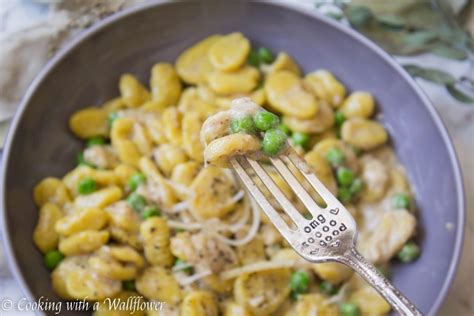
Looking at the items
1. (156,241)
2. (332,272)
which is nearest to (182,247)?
(156,241)

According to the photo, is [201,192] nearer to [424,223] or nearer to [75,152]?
[75,152]

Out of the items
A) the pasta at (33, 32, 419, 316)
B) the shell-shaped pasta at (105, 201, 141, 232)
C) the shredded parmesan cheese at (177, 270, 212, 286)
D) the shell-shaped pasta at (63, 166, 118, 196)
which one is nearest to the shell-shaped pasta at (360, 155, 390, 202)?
the pasta at (33, 32, 419, 316)

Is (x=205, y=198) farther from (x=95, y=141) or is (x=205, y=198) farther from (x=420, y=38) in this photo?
(x=420, y=38)

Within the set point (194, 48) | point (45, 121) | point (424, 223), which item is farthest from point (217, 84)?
point (424, 223)

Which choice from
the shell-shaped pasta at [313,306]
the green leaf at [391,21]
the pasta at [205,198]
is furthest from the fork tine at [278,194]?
the green leaf at [391,21]

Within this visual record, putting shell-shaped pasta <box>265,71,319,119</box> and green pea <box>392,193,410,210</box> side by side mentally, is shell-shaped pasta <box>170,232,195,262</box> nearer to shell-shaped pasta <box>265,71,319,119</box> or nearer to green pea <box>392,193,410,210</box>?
shell-shaped pasta <box>265,71,319,119</box>

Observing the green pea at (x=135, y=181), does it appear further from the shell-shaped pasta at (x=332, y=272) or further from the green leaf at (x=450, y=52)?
the green leaf at (x=450, y=52)

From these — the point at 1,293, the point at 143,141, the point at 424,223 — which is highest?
the point at 143,141
